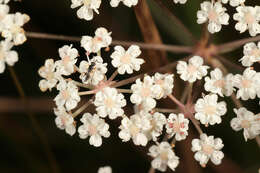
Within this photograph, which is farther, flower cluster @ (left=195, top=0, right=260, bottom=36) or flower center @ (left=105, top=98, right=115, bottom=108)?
flower cluster @ (left=195, top=0, right=260, bottom=36)

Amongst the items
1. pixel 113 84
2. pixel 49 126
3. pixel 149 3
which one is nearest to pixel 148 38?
pixel 149 3

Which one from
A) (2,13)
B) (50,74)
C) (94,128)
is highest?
(2,13)

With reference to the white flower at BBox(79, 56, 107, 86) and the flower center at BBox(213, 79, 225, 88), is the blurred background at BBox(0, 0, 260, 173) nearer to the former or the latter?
the flower center at BBox(213, 79, 225, 88)

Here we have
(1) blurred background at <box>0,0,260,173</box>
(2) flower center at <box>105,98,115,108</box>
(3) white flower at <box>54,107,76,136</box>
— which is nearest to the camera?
(2) flower center at <box>105,98,115,108</box>

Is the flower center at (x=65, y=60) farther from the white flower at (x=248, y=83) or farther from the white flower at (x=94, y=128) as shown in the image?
the white flower at (x=248, y=83)

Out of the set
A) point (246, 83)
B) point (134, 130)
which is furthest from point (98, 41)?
point (246, 83)

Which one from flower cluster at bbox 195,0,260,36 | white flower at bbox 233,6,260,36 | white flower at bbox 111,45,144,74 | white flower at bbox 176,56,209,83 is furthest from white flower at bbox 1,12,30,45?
white flower at bbox 233,6,260,36

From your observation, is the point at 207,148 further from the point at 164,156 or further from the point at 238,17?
the point at 238,17
